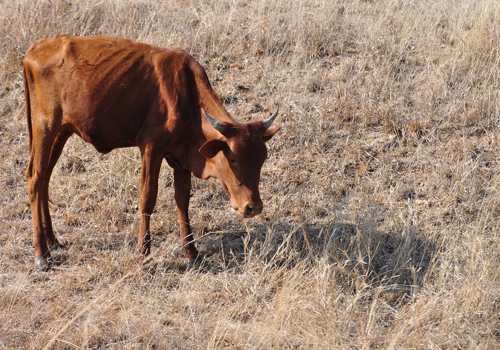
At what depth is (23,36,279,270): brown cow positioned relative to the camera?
7.24 metres

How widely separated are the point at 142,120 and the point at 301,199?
200 cm

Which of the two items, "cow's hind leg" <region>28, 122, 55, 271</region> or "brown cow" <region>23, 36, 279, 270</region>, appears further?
"cow's hind leg" <region>28, 122, 55, 271</region>

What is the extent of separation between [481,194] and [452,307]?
93.8 inches

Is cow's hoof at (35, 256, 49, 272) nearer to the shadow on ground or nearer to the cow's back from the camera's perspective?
the cow's back

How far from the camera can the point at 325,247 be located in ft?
25.7

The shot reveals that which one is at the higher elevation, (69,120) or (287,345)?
(69,120)

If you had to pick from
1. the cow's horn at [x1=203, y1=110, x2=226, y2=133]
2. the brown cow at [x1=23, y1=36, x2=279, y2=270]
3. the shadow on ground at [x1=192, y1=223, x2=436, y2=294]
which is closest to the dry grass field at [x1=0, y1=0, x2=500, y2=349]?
the shadow on ground at [x1=192, y1=223, x2=436, y2=294]

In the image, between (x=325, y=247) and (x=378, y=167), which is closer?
(x=325, y=247)

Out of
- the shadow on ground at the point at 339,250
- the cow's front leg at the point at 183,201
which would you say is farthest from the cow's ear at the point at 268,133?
the cow's front leg at the point at 183,201

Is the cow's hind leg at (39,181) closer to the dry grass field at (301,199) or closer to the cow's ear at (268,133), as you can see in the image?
the dry grass field at (301,199)

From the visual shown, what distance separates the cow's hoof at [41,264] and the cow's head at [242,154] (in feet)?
5.62

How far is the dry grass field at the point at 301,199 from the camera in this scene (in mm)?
6691

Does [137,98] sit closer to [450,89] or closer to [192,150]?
[192,150]

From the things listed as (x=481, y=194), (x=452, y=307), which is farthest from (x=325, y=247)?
(x=481, y=194)
